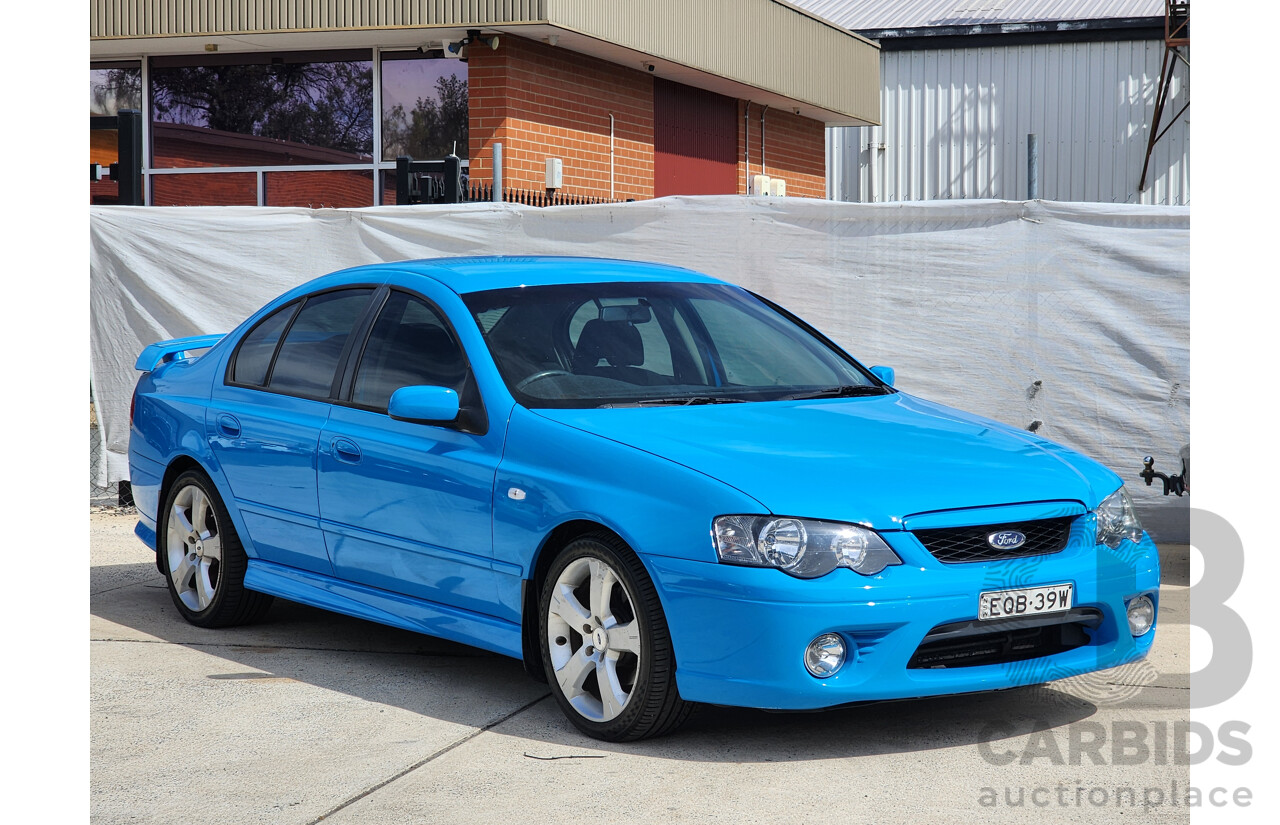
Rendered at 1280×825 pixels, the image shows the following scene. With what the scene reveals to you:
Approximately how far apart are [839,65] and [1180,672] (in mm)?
16233

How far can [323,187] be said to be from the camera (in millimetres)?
15141

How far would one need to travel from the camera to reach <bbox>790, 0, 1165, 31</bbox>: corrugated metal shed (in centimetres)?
2709

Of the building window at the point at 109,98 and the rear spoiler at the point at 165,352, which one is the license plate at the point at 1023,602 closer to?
the rear spoiler at the point at 165,352

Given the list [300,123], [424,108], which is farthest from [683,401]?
[300,123]

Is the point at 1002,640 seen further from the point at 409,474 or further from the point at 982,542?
the point at 409,474

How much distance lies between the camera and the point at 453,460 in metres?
5.54

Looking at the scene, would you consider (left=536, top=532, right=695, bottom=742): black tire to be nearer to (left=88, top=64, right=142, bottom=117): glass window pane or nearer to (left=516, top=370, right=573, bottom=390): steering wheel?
(left=516, top=370, right=573, bottom=390): steering wheel

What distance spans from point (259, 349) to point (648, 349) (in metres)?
1.97

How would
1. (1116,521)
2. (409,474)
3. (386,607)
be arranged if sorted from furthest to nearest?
(386,607), (409,474), (1116,521)

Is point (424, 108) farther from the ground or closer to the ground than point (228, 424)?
farther from the ground

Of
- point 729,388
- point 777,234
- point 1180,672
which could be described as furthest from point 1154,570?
point 777,234

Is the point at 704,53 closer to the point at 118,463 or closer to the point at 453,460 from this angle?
the point at 118,463

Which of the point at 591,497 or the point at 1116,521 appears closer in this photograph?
the point at 591,497

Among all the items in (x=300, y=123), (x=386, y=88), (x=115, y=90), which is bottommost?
(x=300, y=123)
